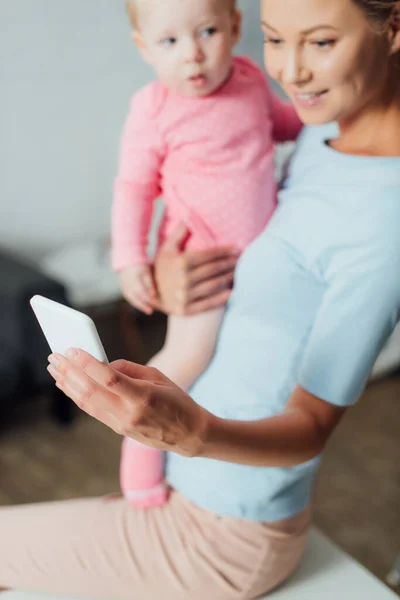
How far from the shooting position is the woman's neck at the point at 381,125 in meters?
0.67

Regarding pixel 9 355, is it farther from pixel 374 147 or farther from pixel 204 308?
pixel 374 147

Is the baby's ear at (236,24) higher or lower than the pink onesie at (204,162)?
higher

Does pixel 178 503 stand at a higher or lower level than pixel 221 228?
lower

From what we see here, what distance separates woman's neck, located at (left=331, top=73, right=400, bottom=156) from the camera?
2.21ft

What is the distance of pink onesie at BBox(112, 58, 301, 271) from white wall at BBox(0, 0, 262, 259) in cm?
161

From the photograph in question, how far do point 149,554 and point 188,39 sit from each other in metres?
0.56

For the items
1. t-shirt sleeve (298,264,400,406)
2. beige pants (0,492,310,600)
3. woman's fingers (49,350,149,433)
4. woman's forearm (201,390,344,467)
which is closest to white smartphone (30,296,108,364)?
woman's fingers (49,350,149,433)

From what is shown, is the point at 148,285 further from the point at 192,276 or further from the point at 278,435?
the point at 278,435

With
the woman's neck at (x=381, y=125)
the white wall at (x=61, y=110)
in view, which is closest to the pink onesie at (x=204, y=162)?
the woman's neck at (x=381, y=125)

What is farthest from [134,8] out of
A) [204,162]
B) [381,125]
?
[381,125]

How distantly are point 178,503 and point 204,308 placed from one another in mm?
228

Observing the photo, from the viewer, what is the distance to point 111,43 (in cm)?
229

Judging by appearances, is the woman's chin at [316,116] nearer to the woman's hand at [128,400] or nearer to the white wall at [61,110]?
the woman's hand at [128,400]

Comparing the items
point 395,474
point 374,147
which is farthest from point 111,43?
point 374,147
